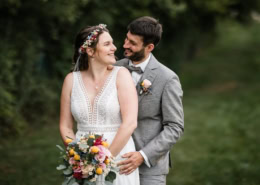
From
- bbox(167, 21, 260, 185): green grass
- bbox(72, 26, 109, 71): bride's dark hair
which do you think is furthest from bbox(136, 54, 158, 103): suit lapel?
bbox(167, 21, 260, 185): green grass

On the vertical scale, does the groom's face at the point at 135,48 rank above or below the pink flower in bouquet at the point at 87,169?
above

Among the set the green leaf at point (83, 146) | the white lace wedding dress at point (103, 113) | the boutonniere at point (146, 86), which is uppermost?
the boutonniere at point (146, 86)

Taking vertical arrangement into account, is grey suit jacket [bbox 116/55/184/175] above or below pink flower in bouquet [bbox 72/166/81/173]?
above

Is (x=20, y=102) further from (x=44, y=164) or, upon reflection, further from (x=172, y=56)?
(x=172, y=56)

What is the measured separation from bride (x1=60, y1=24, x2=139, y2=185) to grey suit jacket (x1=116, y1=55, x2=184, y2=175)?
0.50 ft

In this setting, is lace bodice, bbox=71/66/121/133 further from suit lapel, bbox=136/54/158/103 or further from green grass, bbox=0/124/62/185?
green grass, bbox=0/124/62/185

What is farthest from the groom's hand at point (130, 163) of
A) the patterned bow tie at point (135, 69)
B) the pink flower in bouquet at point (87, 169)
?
the patterned bow tie at point (135, 69)

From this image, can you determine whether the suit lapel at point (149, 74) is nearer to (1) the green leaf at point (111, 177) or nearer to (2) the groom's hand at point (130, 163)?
(2) the groom's hand at point (130, 163)

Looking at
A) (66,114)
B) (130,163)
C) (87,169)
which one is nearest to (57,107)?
(66,114)

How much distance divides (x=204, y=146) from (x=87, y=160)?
23.8 feet

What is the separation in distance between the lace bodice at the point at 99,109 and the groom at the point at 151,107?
0.28 meters

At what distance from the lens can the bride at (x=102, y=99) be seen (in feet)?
11.1

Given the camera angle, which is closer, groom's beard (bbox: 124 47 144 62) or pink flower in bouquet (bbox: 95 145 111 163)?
pink flower in bouquet (bbox: 95 145 111 163)

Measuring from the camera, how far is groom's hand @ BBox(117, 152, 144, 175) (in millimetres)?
3389
